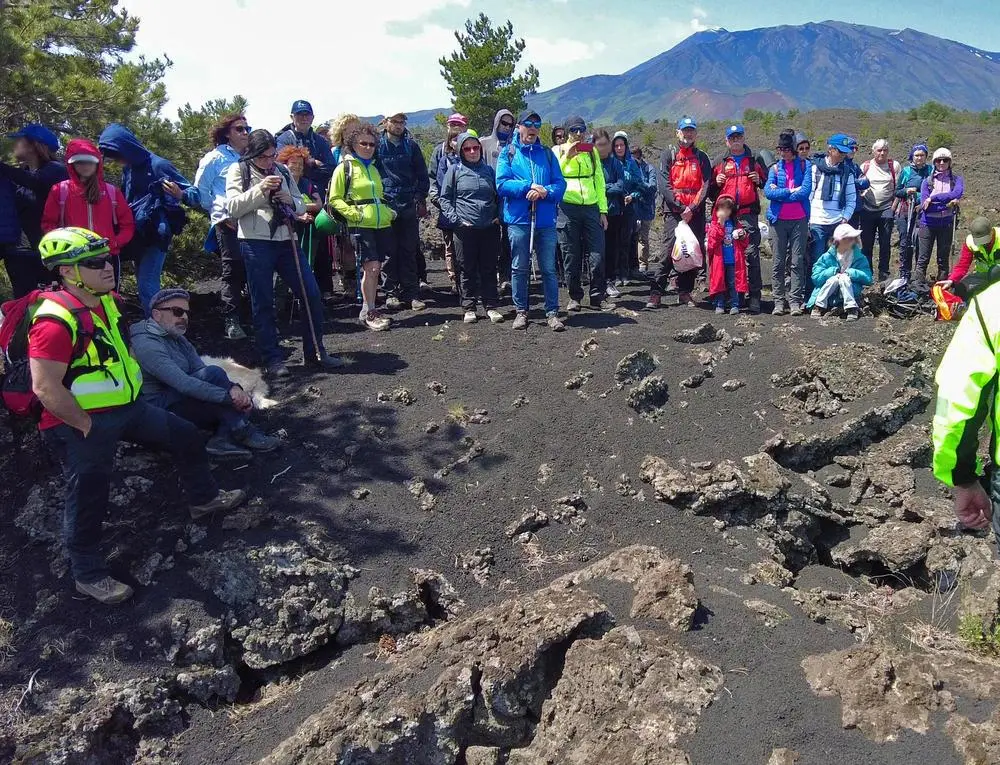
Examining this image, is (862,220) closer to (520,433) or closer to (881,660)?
(520,433)

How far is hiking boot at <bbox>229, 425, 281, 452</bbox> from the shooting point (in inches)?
199

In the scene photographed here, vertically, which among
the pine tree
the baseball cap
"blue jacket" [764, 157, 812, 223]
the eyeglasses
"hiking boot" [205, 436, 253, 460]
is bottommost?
"hiking boot" [205, 436, 253, 460]

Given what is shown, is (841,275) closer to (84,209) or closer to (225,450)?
(225,450)

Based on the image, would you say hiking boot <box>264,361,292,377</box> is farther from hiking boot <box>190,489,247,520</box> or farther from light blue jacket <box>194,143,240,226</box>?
hiking boot <box>190,489,247,520</box>

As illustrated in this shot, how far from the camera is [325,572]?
4305mm

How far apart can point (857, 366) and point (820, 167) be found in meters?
2.94

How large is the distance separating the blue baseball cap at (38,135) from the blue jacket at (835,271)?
7.64 metres

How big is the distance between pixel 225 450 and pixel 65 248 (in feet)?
6.17

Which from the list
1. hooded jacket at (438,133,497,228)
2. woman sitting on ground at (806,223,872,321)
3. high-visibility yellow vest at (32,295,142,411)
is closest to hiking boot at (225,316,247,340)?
hooded jacket at (438,133,497,228)

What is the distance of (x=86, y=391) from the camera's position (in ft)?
11.7

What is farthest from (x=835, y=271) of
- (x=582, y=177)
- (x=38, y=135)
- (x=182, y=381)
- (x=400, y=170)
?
(x=38, y=135)

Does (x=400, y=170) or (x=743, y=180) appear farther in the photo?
(x=743, y=180)

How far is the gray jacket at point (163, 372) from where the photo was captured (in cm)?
451

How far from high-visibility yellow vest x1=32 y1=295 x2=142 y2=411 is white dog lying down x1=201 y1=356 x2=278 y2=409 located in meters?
1.84
